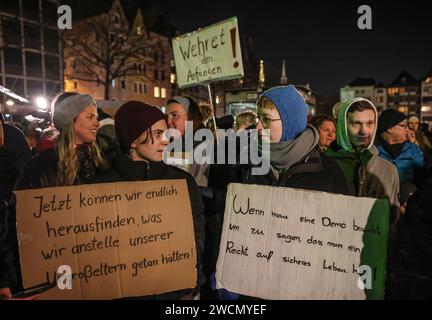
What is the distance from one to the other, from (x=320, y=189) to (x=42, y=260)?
1.69m

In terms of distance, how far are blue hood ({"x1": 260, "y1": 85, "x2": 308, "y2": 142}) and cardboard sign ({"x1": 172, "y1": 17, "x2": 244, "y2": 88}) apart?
1.83 m

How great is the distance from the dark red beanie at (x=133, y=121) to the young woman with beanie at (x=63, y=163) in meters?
0.24

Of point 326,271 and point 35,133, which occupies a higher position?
point 35,133

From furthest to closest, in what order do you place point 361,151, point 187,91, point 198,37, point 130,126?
point 187,91 < point 198,37 < point 361,151 < point 130,126

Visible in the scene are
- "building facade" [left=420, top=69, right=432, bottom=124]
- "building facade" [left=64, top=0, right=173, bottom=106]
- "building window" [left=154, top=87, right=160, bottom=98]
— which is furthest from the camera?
"building facade" [left=420, top=69, right=432, bottom=124]

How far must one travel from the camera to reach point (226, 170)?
280 centimetres

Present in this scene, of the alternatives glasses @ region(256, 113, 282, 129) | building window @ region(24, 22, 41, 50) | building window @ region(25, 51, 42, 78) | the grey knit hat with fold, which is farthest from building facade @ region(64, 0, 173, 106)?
glasses @ region(256, 113, 282, 129)

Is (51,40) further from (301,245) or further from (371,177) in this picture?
(301,245)

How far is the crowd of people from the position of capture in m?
1.56

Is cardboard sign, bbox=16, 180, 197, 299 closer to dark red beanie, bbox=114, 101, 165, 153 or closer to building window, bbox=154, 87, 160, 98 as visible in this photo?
dark red beanie, bbox=114, 101, 165, 153

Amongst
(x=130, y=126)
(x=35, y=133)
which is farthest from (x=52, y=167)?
(x=35, y=133)

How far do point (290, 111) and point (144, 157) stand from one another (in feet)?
3.36

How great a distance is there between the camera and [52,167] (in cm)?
239
